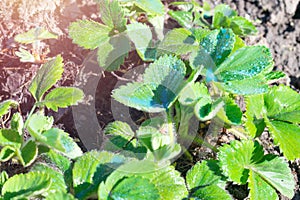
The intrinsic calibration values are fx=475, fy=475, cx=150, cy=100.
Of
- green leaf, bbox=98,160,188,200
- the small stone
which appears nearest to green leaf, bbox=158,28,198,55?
green leaf, bbox=98,160,188,200

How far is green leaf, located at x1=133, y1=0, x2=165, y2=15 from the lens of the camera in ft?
5.04

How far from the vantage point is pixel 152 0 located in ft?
5.17

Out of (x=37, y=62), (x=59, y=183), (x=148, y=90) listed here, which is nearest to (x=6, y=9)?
(x=37, y=62)

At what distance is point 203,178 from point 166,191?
0.14 meters

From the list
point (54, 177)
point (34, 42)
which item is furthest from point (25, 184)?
point (34, 42)

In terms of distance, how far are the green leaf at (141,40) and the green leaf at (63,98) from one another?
1.00 ft

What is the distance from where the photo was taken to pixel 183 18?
5.62ft

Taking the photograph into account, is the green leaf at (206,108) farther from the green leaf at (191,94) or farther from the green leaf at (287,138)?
the green leaf at (287,138)

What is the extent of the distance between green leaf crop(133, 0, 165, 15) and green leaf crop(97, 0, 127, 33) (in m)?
0.10

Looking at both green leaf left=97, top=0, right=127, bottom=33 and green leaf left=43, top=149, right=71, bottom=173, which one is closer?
green leaf left=43, top=149, right=71, bottom=173

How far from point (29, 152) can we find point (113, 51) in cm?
49

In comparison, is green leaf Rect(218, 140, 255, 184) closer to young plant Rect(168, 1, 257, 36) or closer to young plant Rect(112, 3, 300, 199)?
young plant Rect(112, 3, 300, 199)

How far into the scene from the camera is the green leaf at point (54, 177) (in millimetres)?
1109

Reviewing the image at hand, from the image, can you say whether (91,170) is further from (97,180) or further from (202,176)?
(202,176)
